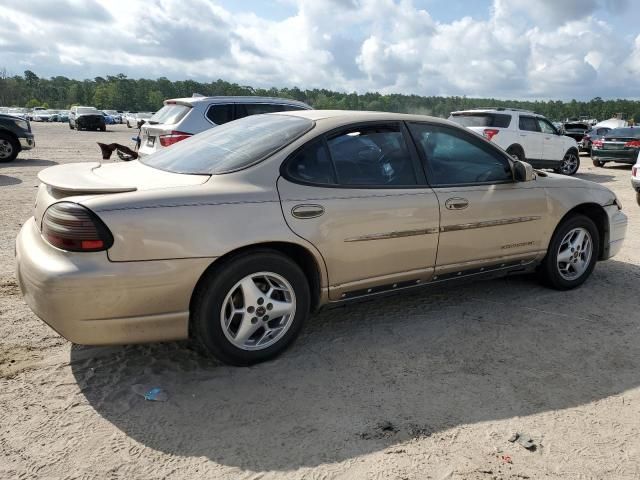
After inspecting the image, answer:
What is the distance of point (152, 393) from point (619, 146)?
17684 millimetres

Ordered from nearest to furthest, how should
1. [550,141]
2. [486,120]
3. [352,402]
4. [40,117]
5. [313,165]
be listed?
[352,402] < [313,165] < [486,120] < [550,141] < [40,117]

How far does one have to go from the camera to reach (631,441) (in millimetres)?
2680

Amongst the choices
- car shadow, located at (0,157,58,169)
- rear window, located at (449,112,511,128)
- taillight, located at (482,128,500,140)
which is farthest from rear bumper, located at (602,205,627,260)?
car shadow, located at (0,157,58,169)

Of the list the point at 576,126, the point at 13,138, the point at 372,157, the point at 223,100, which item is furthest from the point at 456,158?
the point at 576,126

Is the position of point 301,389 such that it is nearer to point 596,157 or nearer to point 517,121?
point 517,121

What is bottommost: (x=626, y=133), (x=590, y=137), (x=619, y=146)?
(x=619, y=146)

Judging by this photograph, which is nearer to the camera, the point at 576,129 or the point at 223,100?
the point at 223,100

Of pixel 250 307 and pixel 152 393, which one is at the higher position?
pixel 250 307

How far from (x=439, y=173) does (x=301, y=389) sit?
1888mm

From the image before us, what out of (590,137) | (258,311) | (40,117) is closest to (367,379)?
(258,311)

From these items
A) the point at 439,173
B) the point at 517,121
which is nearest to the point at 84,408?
the point at 439,173

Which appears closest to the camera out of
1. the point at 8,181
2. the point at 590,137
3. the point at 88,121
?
the point at 8,181

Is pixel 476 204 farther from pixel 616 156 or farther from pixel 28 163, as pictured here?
pixel 616 156

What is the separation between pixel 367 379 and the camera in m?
3.14
